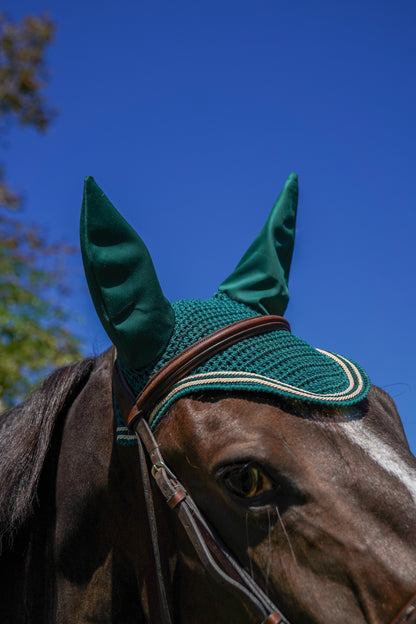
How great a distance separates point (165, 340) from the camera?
228 centimetres

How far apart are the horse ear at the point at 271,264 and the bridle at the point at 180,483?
0.31 metres

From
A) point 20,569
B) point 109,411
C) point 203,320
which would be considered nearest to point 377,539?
point 203,320

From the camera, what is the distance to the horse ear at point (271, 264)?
2734 mm

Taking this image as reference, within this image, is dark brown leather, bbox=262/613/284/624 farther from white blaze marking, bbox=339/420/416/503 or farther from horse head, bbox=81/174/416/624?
white blaze marking, bbox=339/420/416/503

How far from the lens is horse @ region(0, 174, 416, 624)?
1679 mm

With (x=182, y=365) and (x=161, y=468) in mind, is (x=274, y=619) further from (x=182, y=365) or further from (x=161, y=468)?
(x=182, y=365)

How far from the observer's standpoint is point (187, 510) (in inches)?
77.4

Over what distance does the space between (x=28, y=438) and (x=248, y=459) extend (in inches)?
50.7

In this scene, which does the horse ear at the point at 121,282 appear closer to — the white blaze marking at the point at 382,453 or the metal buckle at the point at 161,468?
the metal buckle at the point at 161,468

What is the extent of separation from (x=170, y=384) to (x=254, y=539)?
67 cm

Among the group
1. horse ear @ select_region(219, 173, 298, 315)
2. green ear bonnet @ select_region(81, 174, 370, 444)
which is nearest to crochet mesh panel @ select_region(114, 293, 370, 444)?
green ear bonnet @ select_region(81, 174, 370, 444)

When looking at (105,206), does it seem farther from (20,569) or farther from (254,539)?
(20,569)

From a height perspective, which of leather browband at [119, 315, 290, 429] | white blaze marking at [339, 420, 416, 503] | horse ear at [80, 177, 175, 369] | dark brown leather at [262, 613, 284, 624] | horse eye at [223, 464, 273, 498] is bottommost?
dark brown leather at [262, 613, 284, 624]

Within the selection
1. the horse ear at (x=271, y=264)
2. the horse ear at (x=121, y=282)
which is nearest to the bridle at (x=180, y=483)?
the horse ear at (x=121, y=282)
